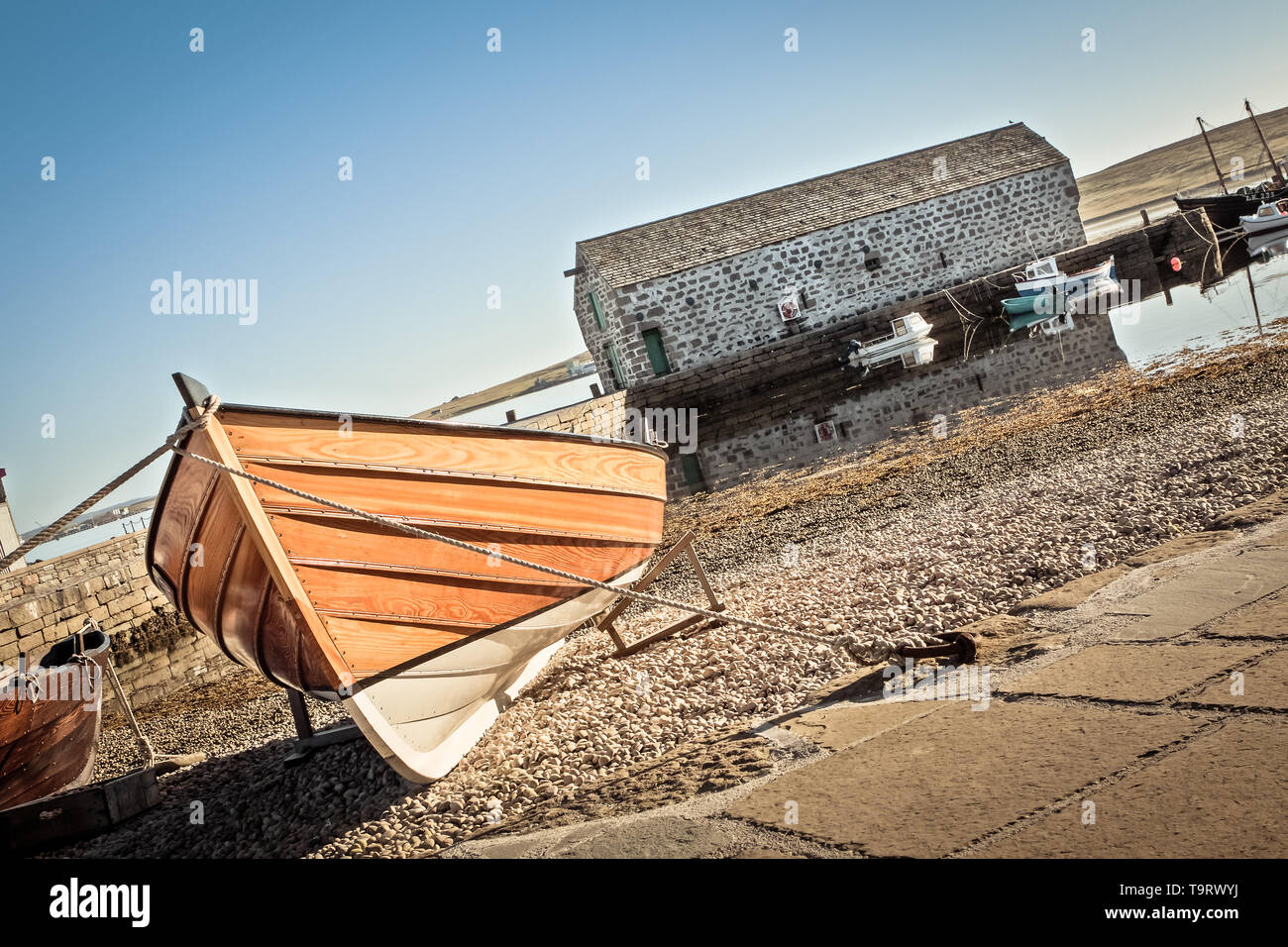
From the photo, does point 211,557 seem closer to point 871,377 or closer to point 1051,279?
point 871,377

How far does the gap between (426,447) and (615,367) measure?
22.5 m

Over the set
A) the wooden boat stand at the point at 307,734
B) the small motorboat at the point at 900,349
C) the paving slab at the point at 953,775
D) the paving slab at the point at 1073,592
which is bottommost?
the wooden boat stand at the point at 307,734

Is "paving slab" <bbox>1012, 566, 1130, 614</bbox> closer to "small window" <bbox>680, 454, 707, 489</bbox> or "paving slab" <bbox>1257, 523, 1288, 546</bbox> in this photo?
"paving slab" <bbox>1257, 523, 1288, 546</bbox>

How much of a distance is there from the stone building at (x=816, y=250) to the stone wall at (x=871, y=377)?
3.54ft

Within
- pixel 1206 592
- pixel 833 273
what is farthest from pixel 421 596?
pixel 833 273

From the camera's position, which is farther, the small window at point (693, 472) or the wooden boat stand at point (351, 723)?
the small window at point (693, 472)

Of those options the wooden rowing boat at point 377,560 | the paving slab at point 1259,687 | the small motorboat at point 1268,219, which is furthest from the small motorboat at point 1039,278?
the paving slab at point 1259,687

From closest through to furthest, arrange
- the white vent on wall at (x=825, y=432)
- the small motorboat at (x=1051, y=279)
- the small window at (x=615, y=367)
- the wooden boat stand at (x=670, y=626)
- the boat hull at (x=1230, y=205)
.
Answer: the wooden boat stand at (x=670, y=626)
the white vent on wall at (x=825, y=432)
the small motorboat at (x=1051, y=279)
the small window at (x=615, y=367)
the boat hull at (x=1230, y=205)

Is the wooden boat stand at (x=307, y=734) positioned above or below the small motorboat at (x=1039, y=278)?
below

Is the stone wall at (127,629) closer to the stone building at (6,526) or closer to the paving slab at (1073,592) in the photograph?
the paving slab at (1073,592)

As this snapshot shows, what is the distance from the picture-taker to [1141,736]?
279 centimetres

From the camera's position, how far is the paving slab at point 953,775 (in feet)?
8.66
